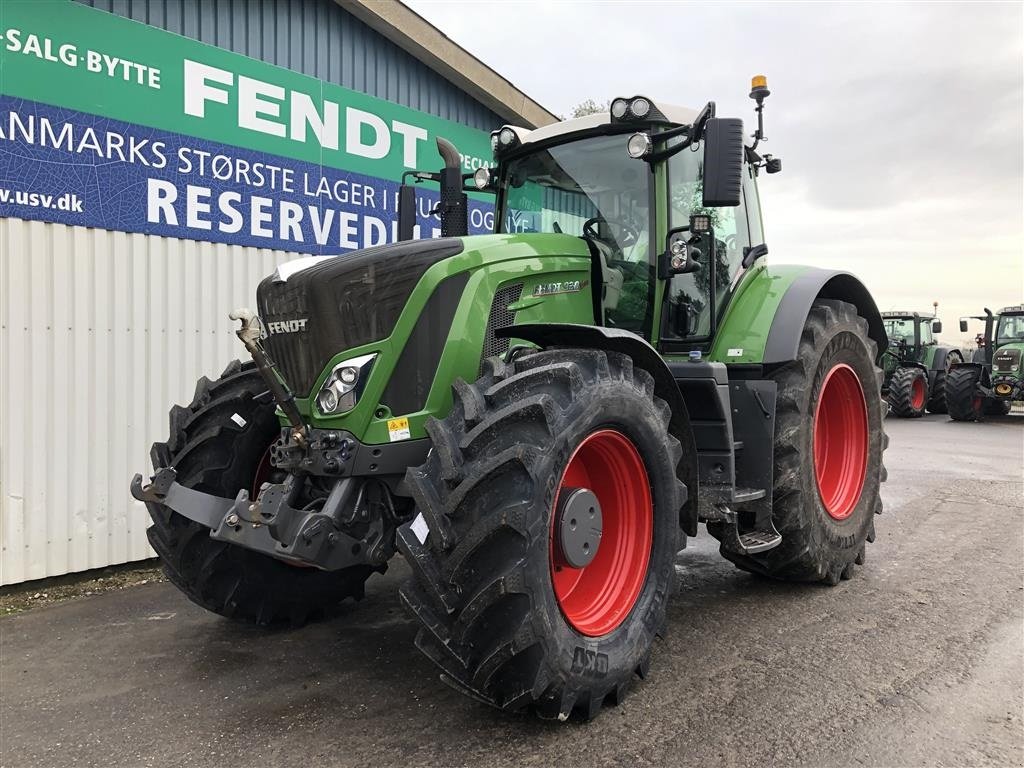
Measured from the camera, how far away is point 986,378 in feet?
55.1

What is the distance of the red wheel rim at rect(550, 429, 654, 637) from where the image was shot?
10.7ft

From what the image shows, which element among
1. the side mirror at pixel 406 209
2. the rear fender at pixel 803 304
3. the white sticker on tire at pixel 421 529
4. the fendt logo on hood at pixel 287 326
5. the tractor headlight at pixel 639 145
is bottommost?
the white sticker on tire at pixel 421 529

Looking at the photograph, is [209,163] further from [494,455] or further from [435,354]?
[494,455]

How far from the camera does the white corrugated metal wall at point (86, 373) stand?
4938 mm

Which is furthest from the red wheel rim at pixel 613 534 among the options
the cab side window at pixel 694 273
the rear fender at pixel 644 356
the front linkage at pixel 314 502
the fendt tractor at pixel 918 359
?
the fendt tractor at pixel 918 359

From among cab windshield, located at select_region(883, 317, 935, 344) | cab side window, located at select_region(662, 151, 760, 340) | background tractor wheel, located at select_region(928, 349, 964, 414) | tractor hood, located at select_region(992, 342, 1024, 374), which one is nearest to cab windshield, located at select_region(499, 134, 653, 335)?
cab side window, located at select_region(662, 151, 760, 340)

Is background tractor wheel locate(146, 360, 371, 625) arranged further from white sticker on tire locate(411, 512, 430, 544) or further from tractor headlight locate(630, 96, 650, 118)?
tractor headlight locate(630, 96, 650, 118)

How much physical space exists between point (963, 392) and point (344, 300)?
1632cm

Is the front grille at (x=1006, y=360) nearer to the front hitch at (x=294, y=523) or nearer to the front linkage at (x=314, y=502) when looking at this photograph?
the front linkage at (x=314, y=502)

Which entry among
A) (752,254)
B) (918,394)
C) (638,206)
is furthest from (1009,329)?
(638,206)

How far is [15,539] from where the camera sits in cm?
494

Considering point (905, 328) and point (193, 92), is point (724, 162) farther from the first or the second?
point (905, 328)

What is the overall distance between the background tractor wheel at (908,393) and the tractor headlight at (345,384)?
16.5m

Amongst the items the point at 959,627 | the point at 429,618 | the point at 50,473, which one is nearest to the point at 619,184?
the point at 429,618
